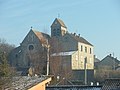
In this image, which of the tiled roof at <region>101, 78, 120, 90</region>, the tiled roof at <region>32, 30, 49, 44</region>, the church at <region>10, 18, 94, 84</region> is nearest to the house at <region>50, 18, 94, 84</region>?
the church at <region>10, 18, 94, 84</region>

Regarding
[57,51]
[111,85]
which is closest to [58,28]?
[57,51]

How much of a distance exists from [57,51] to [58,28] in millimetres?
14193

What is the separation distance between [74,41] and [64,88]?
53.9 meters

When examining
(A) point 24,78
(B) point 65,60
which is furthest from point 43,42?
(A) point 24,78

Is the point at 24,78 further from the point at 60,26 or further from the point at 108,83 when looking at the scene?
the point at 60,26

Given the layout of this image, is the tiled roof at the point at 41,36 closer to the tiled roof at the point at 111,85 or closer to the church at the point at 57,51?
the church at the point at 57,51

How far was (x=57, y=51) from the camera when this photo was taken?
2581 inches

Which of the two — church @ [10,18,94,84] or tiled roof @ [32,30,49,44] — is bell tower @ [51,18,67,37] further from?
tiled roof @ [32,30,49,44]

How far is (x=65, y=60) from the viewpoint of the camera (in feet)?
227

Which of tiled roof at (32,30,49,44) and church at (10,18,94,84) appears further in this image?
Answer: tiled roof at (32,30,49,44)

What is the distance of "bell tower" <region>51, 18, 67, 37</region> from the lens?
77.9m

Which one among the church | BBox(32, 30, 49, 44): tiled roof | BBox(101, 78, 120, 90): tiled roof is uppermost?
BBox(32, 30, 49, 44): tiled roof

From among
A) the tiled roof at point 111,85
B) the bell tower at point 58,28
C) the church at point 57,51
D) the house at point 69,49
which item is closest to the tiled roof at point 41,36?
the church at point 57,51

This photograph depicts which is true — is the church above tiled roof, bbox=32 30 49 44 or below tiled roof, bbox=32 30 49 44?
below
